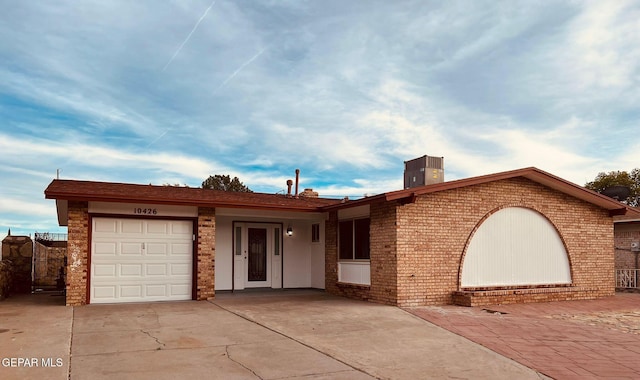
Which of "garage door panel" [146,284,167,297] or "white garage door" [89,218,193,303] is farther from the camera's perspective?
"garage door panel" [146,284,167,297]

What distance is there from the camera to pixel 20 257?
1589 cm

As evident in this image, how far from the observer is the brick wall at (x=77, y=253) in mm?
11320

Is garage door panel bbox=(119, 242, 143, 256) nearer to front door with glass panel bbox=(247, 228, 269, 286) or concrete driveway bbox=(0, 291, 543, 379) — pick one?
concrete driveway bbox=(0, 291, 543, 379)

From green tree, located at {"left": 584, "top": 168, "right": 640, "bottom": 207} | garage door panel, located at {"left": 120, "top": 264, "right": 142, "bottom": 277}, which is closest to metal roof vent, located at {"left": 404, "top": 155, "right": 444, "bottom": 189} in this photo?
garage door panel, located at {"left": 120, "top": 264, "right": 142, "bottom": 277}

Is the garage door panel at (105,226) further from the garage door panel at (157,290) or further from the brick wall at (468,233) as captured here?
the brick wall at (468,233)

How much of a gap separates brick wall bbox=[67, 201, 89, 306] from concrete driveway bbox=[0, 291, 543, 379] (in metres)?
0.57

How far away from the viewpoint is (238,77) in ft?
48.1

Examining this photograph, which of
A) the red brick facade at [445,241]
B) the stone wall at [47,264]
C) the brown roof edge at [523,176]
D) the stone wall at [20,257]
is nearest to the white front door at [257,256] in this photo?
the red brick facade at [445,241]

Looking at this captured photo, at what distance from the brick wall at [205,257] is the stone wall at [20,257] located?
22.5ft

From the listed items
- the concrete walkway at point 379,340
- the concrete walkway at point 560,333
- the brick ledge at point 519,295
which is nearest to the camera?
the concrete walkway at point 379,340

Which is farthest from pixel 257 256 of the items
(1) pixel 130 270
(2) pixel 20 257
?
(2) pixel 20 257

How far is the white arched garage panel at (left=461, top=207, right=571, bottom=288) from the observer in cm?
1259

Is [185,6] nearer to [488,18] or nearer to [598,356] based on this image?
[488,18]

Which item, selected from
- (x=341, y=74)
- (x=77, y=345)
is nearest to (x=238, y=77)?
(x=341, y=74)
